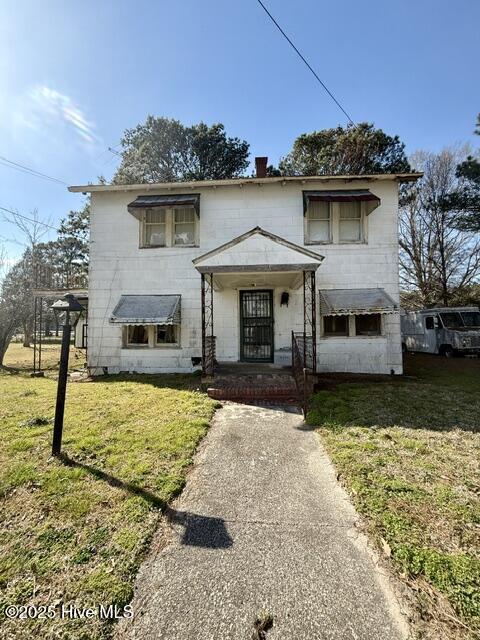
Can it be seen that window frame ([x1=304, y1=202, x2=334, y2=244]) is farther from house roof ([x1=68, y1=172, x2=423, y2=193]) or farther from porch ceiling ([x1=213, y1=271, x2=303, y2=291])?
porch ceiling ([x1=213, y1=271, x2=303, y2=291])

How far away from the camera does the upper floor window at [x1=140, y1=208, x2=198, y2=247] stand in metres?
11.1

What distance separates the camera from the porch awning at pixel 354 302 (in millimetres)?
9391

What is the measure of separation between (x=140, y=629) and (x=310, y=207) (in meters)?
11.1

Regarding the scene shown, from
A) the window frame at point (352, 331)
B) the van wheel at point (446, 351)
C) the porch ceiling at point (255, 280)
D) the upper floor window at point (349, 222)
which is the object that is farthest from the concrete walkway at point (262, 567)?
the van wheel at point (446, 351)

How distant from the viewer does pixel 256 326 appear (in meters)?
10.7

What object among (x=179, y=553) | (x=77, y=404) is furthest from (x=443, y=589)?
(x=77, y=404)

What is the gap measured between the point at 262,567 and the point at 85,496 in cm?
208

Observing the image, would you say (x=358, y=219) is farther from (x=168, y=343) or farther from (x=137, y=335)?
(x=137, y=335)

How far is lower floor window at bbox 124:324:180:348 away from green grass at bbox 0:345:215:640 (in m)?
4.34

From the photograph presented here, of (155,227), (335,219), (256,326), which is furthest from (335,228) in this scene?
(155,227)

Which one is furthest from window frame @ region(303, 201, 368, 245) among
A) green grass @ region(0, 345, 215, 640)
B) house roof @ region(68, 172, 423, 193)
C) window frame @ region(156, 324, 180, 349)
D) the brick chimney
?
green grass @ region(0, 345, 215, 640)

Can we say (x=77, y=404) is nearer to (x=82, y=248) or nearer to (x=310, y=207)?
(x=310, y=207)

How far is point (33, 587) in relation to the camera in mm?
2174

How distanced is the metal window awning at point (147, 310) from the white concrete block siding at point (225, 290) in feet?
1.10
